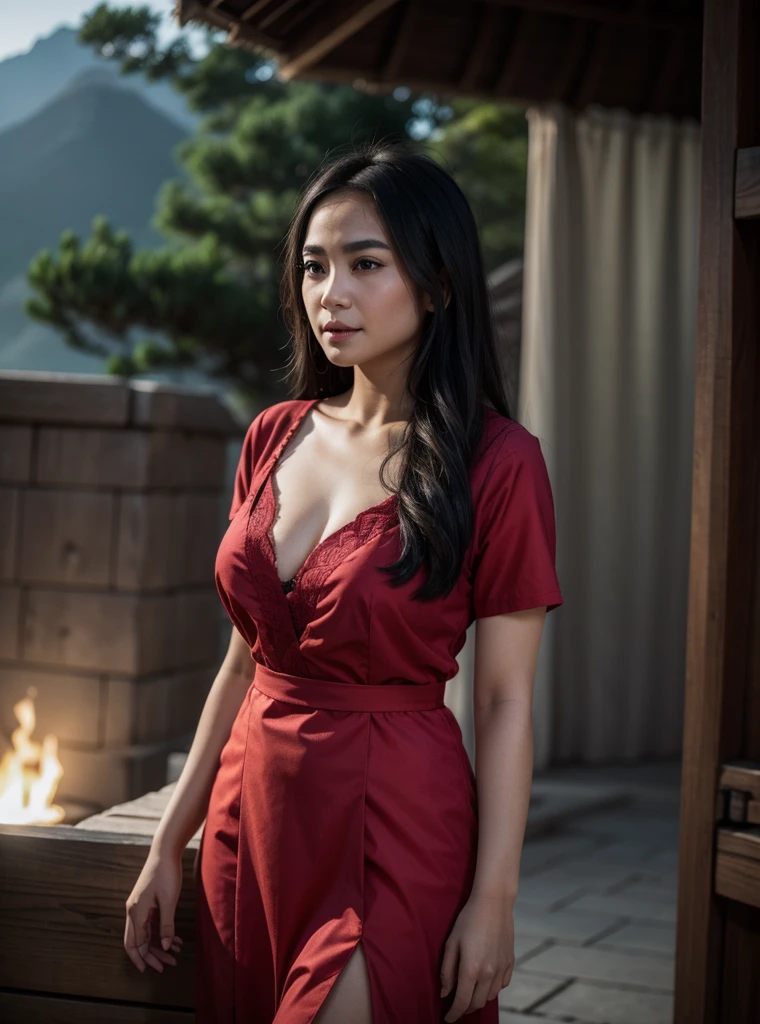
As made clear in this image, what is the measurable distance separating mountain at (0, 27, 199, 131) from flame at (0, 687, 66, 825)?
78.0ft

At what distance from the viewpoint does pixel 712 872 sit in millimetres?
1863

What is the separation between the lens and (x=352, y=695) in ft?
4.99

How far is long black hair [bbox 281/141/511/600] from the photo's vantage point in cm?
150

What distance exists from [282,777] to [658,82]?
406 centimetres

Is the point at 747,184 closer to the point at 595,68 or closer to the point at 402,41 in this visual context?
the point at 402,41

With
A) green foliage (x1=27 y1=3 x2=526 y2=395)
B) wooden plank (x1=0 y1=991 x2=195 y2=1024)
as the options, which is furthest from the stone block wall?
green foliage (x1=27 y1=3 x2=526 y2=395)

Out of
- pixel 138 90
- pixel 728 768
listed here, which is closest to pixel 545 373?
pixel 728 768

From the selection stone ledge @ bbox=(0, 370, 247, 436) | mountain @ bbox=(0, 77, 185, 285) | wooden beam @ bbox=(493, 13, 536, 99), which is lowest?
stone ledge @ bbox=(0, 370, 247, 436)

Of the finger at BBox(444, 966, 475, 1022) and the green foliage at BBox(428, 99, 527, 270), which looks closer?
the finger at BBox(444, 966, 475, 1022)

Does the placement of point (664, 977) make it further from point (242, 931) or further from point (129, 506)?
point (129, 506)

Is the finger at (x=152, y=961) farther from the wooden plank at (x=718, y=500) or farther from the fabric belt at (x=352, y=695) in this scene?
the wooden plank at (x=718, y=500)

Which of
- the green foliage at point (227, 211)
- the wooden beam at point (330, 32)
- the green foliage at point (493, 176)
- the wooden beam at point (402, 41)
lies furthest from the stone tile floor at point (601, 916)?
the green foliage at point (493, 176)

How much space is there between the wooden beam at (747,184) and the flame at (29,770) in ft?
10.8

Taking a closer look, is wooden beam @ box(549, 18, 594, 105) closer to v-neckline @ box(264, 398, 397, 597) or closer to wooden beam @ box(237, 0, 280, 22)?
wooden beam @ box(237, 0, 280, 22)
